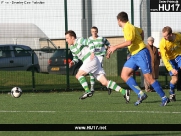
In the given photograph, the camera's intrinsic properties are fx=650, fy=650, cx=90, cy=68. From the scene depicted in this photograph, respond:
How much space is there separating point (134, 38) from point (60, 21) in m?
8.45

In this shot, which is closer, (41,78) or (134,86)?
(134,86)

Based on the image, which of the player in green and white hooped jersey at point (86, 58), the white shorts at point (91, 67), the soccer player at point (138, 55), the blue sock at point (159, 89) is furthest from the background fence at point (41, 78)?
the blue sock at point (159, 89)

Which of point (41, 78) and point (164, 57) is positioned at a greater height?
point (164, 57)

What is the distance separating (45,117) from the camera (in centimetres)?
1209

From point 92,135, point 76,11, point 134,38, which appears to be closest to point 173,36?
point 134,38

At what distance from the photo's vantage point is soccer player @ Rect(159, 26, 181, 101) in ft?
48.8

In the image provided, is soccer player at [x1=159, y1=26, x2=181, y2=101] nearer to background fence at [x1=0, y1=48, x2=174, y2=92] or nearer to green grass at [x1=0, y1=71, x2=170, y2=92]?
background fence at [x1=0, y1=48, x2=174, y2=92]

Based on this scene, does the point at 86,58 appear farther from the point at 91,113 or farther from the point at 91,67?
the point at 91,113

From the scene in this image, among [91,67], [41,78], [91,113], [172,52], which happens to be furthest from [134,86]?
[41,78]

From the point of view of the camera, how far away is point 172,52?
1537 cm

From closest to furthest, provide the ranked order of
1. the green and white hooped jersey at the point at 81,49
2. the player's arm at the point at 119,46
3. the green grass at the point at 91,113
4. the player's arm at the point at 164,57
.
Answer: the green grass at the point at 91,113
the player's arm at the point at 119,46
the player's arm at the point at 164,57
the green and white hooped jersey at the point at 81,49

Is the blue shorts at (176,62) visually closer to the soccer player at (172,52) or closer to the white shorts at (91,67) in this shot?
the soccer player at (172,52)

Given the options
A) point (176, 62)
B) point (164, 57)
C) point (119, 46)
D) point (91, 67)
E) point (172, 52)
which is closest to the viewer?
point (119, 46)

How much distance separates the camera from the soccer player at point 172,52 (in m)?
14.9
